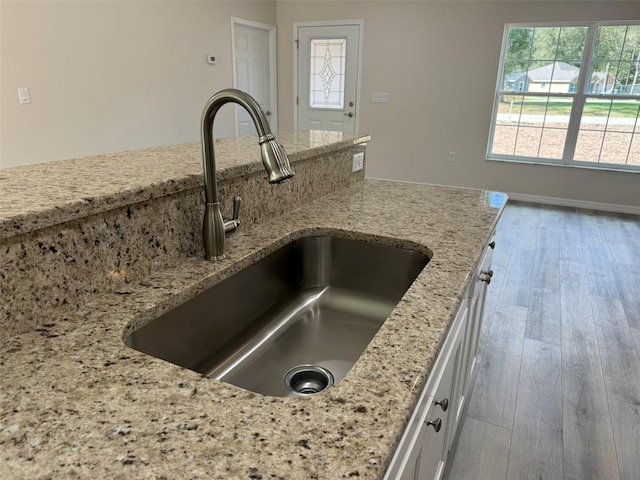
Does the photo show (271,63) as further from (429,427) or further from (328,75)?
(429,427)

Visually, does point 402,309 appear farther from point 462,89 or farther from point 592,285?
point 462,89

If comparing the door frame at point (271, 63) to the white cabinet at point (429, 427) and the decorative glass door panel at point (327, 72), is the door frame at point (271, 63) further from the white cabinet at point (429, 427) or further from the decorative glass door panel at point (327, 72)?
the white cabinet at point (429, 427)

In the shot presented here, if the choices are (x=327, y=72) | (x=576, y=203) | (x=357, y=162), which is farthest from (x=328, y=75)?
(x=357, y=162)

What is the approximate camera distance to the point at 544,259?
371 centimetres

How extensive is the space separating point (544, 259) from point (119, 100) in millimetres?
3984

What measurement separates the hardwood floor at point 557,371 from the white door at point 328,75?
3.12 meters

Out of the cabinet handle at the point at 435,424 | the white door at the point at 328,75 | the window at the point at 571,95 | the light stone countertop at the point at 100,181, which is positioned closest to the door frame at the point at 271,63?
the white door at the point at 328,75

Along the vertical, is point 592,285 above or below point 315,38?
below

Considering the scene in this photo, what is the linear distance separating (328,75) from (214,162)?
212 inches

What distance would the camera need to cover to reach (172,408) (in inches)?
24.3

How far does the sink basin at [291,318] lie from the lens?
102 cm

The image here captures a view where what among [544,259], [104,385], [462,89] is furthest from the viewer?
[462,89]

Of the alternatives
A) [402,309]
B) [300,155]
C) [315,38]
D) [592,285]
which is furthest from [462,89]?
[402,309]

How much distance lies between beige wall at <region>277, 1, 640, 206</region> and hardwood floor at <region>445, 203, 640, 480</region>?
1562mm
